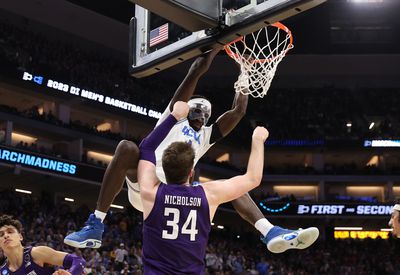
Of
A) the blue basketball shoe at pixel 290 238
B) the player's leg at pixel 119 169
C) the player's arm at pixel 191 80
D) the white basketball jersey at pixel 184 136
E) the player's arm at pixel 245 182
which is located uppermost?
the player's arm at pixel 191 80

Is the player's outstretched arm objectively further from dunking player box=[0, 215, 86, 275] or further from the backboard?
dunking player box=[0, 215, 86, 275]

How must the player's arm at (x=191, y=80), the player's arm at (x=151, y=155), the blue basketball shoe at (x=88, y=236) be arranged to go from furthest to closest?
1. the player's arm at (x=191, y=80)
2. the blue basketball shoe at (x=88, y=236)
3. the player's arm at (x=151, y=155)

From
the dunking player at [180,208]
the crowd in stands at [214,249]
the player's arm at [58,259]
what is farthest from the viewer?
the crowd in stands at [214,249]

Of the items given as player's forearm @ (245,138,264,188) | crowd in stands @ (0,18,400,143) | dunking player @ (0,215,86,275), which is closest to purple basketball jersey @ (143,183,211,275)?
player's forearm @ (245,138,264,188)

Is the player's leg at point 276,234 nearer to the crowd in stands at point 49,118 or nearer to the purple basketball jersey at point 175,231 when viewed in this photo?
the purple basketball jersey at point 175,231

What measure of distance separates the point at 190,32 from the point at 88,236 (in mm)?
1993

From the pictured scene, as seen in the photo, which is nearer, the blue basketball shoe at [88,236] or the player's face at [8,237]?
the blue basketball shoe at [88,236]

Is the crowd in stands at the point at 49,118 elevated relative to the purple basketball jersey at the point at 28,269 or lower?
elevated

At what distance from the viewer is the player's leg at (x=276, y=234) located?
14.5ft

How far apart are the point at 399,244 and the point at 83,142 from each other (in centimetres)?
1502

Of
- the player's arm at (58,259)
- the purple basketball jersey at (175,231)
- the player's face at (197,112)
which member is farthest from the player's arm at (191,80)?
the player's arm at (58,259)

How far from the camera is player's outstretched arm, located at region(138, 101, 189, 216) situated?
3.78 meters

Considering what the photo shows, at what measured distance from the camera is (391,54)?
32.8 metres

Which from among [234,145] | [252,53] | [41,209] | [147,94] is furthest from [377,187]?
[252,53]
